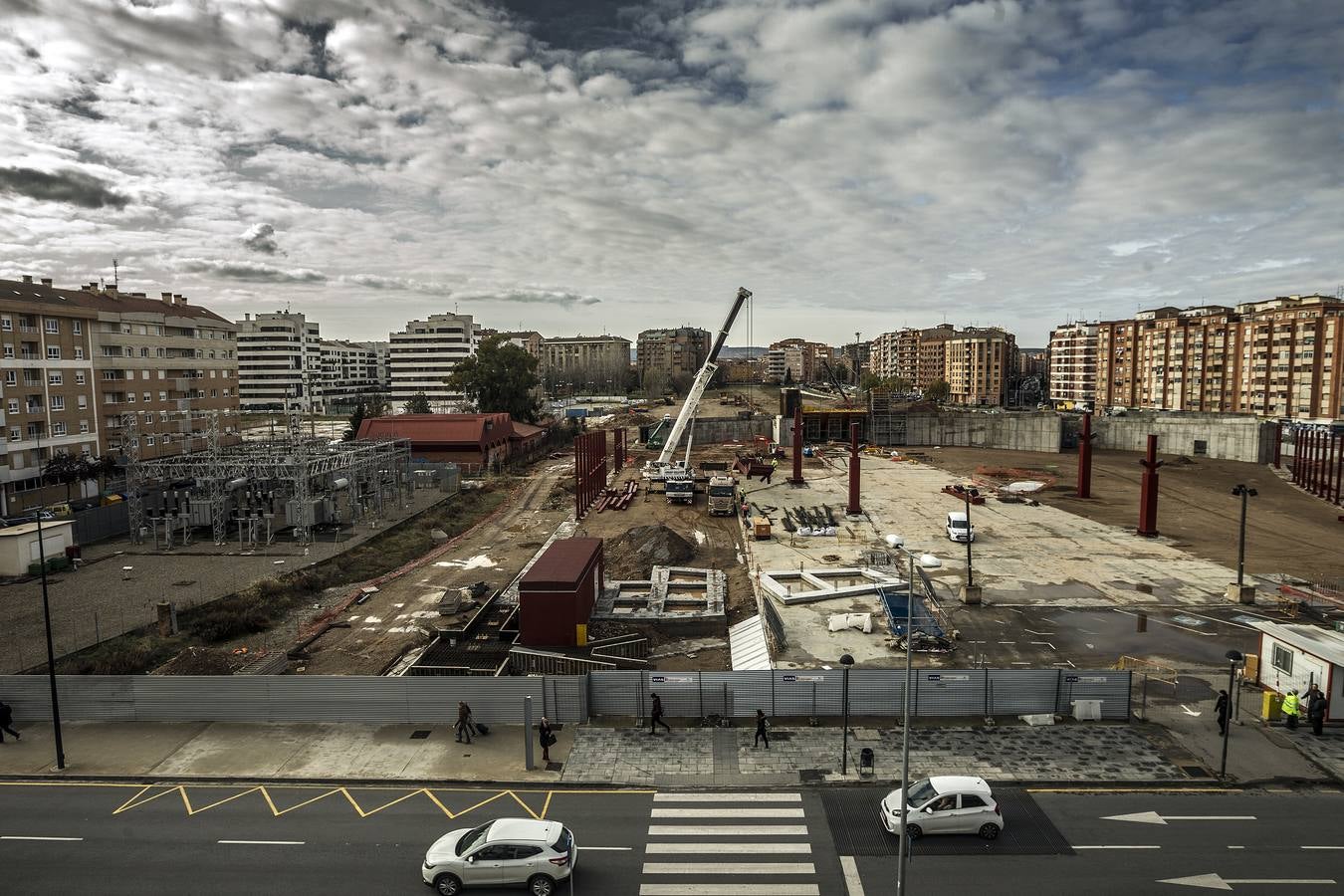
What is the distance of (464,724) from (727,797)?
7753mm

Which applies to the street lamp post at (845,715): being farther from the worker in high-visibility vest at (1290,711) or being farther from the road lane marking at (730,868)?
the worker in high-visibility vest at (1290,711)

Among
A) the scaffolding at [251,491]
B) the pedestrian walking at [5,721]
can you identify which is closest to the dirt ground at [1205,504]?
the pedestrian walking at [5,721]

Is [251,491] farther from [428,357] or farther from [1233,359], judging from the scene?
[1233,359]

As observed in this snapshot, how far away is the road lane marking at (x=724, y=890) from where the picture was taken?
46.3 feet

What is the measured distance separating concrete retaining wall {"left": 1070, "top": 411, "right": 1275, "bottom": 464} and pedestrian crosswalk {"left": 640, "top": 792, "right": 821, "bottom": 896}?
72438mm

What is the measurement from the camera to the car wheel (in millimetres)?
14008

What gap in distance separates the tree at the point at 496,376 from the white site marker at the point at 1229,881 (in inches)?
3434

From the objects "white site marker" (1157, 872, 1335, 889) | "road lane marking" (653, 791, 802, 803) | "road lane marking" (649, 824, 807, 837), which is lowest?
"road lane marking" (653, 791, 802, 803)

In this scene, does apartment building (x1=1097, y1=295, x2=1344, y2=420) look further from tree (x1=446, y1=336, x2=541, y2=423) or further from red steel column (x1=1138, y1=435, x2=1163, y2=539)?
tree (x1=446, y1=336, x2=541, y2=423)

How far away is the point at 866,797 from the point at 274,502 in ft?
155

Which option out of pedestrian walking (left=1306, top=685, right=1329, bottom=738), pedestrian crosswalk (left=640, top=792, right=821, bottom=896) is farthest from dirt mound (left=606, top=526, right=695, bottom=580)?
pedestrian walking (left=1306, top=685, right=1329, bottom=738)

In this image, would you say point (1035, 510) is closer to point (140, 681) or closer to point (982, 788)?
point (982, 788)

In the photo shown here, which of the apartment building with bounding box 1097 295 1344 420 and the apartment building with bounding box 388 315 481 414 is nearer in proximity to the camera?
the apartment building with bounding box 1097 295 1344 420

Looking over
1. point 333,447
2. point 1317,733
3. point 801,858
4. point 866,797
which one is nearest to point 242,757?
point 801,858
